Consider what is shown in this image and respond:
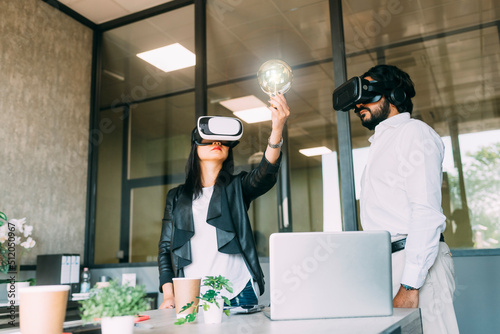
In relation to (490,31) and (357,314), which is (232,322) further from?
(490,31)

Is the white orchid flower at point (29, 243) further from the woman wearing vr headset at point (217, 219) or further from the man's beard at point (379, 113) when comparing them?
the man's beard at point (379, 113)

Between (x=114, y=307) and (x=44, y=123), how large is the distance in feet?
10.7

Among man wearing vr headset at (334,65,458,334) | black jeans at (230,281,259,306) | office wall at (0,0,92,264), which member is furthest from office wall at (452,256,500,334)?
office wall at (0,0,92,264)

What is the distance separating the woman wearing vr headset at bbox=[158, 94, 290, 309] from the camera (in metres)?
1.76

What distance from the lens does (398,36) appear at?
142 inches

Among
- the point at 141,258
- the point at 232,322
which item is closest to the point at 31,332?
the point at 232,322

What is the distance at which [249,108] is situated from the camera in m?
4.21

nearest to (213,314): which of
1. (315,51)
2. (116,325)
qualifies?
(116,325)

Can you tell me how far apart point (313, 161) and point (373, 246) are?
9.10ft

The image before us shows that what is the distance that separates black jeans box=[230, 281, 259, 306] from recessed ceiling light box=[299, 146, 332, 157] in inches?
89.2

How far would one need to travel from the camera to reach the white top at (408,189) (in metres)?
1.42

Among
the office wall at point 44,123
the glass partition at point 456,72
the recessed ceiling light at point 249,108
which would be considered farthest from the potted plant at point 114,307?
the recessed ceiling light at point 249,108

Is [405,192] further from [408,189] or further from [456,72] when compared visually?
[456,72]

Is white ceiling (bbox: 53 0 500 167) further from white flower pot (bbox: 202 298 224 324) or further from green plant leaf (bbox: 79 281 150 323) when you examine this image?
green plant leaf (bbox: 79 281 150 323)
